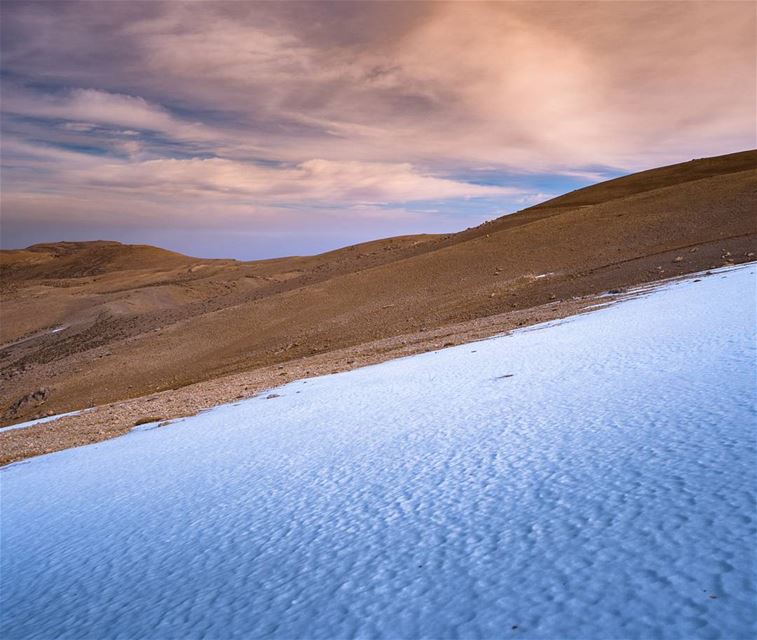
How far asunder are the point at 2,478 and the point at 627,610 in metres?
9.25

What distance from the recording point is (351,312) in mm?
27922

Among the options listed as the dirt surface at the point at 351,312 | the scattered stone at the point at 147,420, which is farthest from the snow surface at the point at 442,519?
the dirt surface at the point at 351,312

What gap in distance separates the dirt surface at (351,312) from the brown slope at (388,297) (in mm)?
117

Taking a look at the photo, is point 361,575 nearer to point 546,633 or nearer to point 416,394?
point 546,633

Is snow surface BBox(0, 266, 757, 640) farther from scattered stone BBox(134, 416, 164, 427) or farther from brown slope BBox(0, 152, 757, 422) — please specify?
brown slope BBox(0, 152, 757, 422)

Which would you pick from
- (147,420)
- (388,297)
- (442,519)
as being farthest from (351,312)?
(442,519)

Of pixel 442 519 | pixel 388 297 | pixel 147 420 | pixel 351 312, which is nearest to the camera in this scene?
pixel 442 519

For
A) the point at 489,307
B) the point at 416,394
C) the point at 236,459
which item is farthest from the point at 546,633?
the point at 489,307

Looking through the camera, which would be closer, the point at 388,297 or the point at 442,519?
the point at 442,519

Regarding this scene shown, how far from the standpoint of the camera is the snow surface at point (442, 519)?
2.77 meters

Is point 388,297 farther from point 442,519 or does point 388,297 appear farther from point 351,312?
point 442,519

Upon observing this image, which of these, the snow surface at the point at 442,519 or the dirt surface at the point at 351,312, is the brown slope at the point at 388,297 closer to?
the dirt surface at the point at 351,312

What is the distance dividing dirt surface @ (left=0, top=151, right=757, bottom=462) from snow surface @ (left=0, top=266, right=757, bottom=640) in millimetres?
6307

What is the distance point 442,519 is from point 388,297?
85.4 feet
